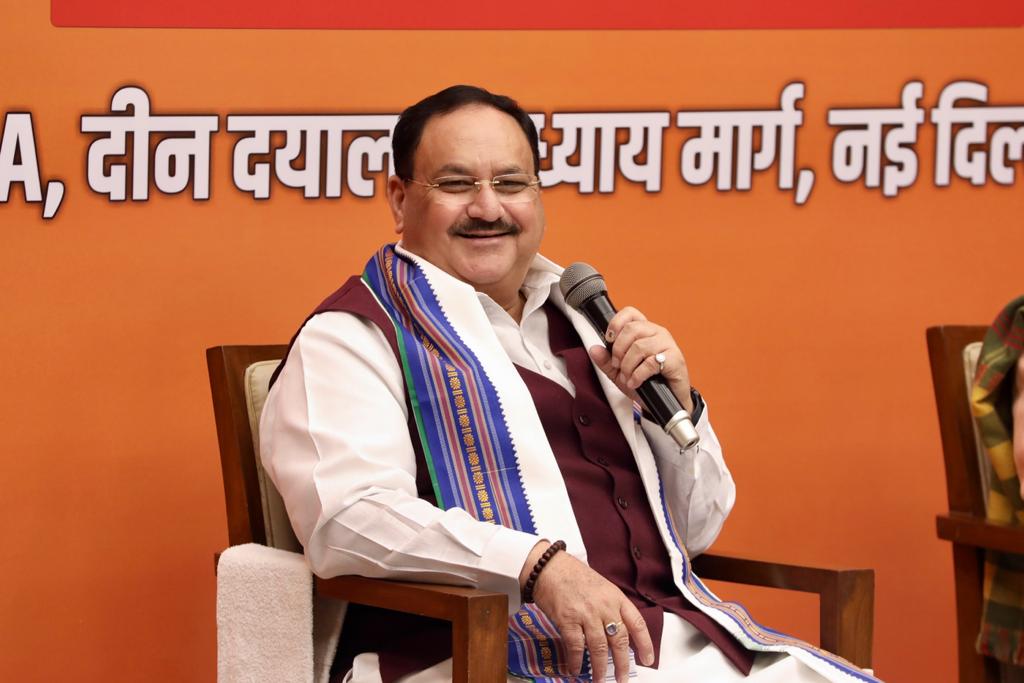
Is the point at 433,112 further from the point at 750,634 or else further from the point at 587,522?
the point at 750,634

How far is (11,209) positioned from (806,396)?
1849 millimetres

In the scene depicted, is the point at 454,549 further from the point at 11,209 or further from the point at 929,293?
the point at 929,293

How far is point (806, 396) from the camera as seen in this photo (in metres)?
3.46

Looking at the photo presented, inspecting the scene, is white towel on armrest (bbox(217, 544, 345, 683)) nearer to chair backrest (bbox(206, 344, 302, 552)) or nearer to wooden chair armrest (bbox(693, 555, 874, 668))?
chair backrest (bbox(206, 344, 302, 552))

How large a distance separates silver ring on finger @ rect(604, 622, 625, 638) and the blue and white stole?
20 centimetres

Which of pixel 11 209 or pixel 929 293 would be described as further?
pixel 929 293

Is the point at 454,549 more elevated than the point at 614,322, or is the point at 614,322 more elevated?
the point at 614,322

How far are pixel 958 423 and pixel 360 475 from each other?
1.30 meters

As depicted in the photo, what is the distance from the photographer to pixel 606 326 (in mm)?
2318

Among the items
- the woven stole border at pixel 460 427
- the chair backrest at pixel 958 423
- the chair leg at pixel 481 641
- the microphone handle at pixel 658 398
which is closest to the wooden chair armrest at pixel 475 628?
the chair leg at pixel 481 641

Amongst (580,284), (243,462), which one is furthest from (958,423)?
(243,462)

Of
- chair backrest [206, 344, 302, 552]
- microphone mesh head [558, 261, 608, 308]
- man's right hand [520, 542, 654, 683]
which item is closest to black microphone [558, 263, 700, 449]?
microphone mesh head [558, 261, 608, 308]

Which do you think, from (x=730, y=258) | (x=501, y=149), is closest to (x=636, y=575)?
(x=501, y=149)

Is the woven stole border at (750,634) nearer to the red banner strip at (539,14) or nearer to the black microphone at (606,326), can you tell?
the black microphone at (606,326)
